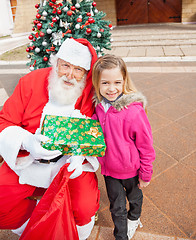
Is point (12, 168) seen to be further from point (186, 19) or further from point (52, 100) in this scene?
point (186, 19)

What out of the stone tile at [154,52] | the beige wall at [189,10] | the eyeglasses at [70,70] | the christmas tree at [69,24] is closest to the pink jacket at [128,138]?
the eyeglasses at [70,70]

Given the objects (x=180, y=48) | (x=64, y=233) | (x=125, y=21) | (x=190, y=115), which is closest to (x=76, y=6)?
(x=190, y=115)

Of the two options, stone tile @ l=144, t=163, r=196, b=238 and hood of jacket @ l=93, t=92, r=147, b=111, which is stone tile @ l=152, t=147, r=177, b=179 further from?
hood of jacket @ l=93, t=92, r=147, b=111

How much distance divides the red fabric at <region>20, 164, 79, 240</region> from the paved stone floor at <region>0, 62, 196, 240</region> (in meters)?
0.58

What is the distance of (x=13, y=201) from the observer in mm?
1649

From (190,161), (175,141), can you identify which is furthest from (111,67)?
(175,141)

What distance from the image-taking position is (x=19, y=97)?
190 cm

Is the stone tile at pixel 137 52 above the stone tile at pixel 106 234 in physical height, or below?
above

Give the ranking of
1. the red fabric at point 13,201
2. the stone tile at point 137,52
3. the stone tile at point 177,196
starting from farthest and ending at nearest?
the stone tile at point 137,52, the stone tile at point 177,196, the red fabric at point 13,201

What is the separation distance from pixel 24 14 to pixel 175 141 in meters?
14.4

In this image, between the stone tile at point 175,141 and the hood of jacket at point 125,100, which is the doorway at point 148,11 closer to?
the stone tile at point 175,141

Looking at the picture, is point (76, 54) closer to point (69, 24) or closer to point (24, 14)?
point (69, 24)

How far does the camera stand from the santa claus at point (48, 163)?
1403mm

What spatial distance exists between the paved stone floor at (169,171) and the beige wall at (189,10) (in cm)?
861
